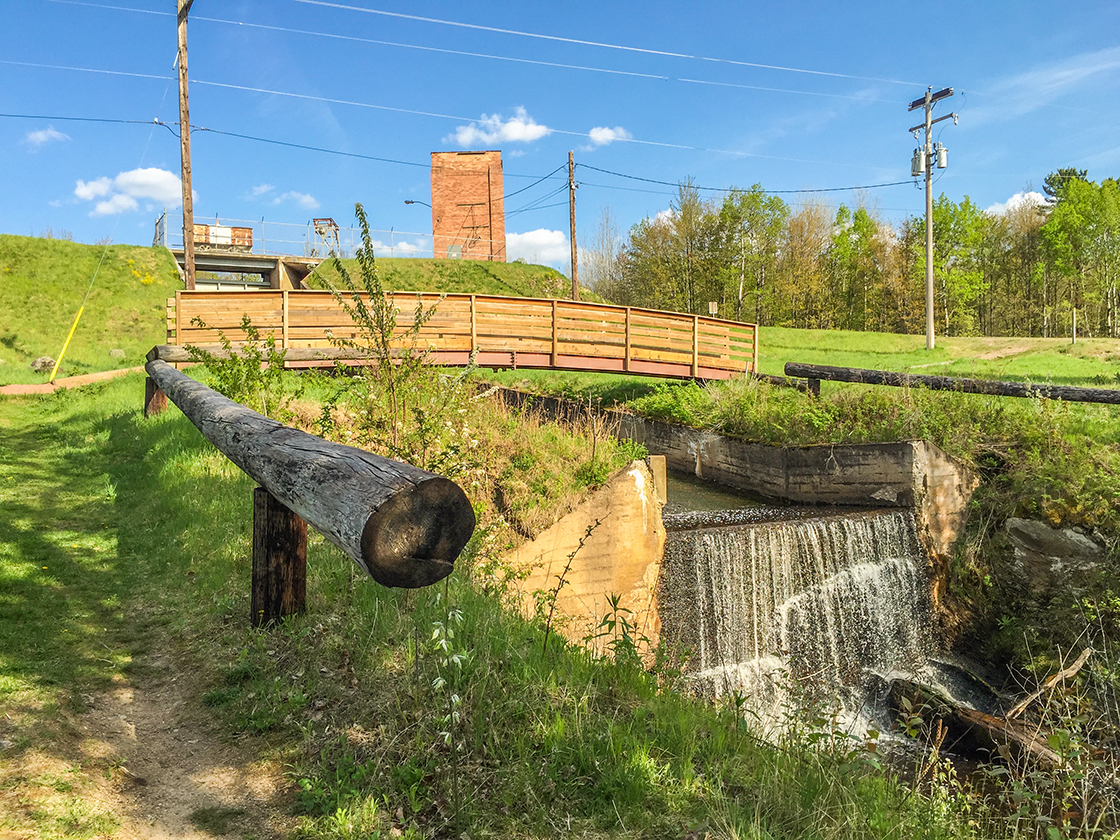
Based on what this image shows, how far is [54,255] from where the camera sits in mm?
28375

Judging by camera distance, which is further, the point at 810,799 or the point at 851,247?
the point at 851,247

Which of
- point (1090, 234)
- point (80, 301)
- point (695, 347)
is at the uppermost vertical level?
point (1090, 234)

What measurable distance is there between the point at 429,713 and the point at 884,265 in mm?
53050

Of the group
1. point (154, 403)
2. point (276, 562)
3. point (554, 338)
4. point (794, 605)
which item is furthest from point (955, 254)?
point (276, 562)

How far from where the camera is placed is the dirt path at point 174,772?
2521mm

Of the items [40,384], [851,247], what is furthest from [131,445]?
[851,247]

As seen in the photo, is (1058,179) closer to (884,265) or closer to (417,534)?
(884,265)

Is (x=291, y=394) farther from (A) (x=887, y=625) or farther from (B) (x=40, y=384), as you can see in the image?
(B) (x=40, y=384)

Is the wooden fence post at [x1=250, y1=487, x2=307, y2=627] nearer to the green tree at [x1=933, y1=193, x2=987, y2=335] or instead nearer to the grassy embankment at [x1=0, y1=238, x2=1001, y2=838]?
the grassy embankment at [x1=0, y1=238, x2=1001, y2=838]

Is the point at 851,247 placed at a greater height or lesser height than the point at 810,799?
greater

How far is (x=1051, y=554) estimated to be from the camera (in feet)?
30.8

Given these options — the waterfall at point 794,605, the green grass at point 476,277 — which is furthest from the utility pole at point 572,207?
the waterfall at point 794,605

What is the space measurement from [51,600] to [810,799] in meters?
4.74

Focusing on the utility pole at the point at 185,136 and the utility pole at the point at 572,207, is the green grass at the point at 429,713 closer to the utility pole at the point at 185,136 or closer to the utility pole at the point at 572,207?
the utility pole at the point at 185,136
